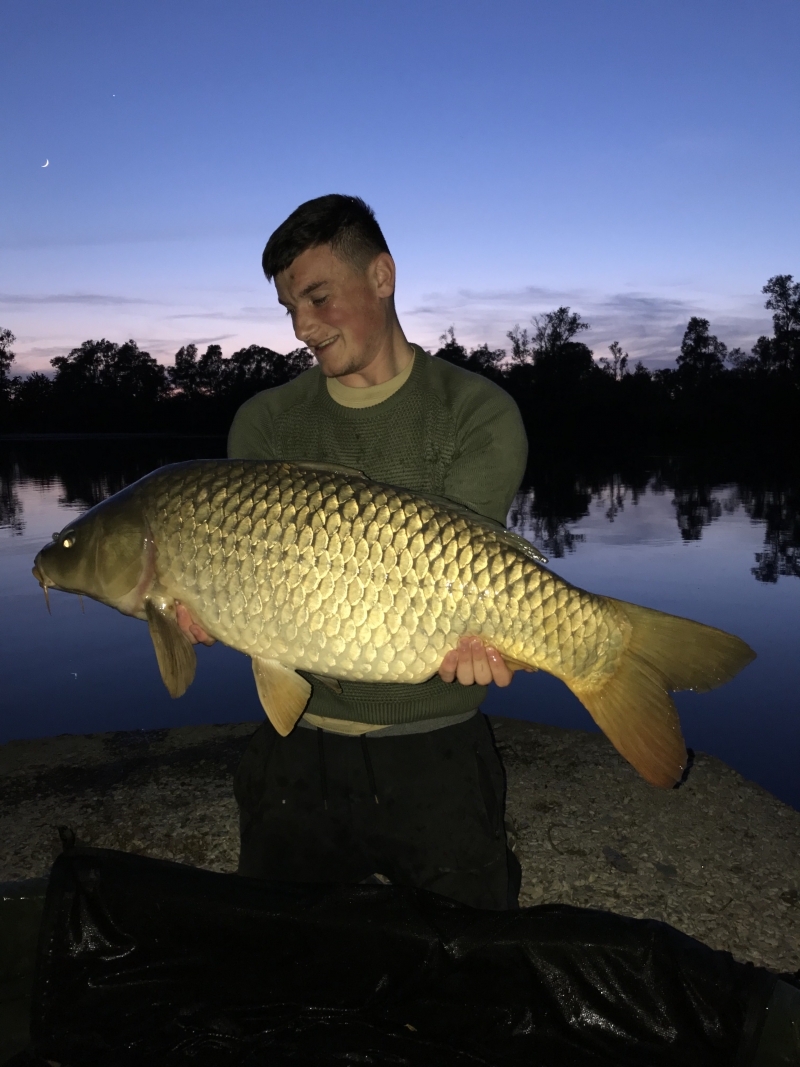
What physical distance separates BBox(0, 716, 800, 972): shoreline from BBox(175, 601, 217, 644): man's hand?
814 millimetres

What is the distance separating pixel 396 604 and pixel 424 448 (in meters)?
0.41

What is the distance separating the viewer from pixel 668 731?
139 centimetres

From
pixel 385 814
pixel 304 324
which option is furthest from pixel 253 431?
pixel 385 814

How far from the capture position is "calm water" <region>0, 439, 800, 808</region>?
4039 mm

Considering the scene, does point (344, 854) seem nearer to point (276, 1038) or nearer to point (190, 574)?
point (276, 1038)

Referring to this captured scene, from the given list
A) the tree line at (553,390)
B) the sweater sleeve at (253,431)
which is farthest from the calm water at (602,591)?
the tree line at (553,390)

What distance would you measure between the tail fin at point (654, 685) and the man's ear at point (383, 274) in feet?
2.74

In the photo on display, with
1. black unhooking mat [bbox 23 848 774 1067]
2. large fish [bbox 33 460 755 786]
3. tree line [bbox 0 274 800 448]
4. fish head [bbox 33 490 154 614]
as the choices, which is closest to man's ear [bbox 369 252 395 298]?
large fish [bbox 33 460 755 786]

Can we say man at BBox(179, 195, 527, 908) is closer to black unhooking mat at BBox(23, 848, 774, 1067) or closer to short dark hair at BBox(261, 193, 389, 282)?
short dark hair at BBox(261, 193, 389, 282)

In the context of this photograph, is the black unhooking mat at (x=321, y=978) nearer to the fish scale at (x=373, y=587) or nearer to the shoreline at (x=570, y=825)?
the fish scale at (x=373, y=587)

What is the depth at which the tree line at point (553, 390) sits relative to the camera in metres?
32.8

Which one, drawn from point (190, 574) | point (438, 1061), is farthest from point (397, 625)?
point (438, 1061)

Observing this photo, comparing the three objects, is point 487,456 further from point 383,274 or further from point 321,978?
point 321,978

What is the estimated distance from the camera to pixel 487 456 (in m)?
1.60
